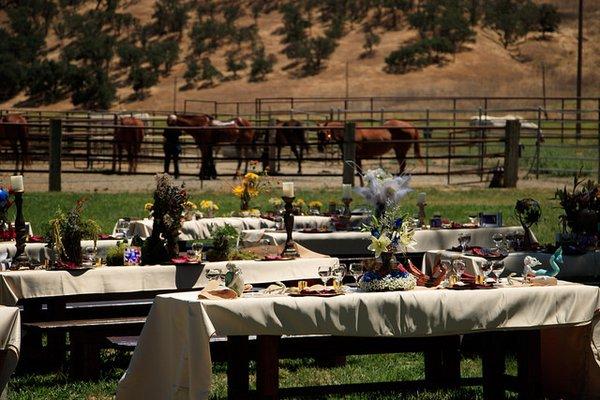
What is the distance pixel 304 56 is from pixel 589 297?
66714 mm

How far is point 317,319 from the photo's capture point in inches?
292

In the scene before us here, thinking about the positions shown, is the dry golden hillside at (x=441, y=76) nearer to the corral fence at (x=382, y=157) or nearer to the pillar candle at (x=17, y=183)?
the corral fence at (x=382, y=157)

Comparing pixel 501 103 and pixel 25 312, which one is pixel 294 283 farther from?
pixel 501 103

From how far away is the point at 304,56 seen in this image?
74.1 m

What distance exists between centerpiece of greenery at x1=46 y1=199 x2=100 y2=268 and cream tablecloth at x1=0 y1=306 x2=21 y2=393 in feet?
6.45

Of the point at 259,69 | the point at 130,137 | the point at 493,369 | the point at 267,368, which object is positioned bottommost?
the point at 493,369

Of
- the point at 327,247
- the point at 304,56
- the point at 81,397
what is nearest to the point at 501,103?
the point at 304,56

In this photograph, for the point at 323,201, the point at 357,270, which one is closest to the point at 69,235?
the point at 357,270

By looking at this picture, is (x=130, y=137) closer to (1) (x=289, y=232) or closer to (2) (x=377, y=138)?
(2) (x=377, y=138)

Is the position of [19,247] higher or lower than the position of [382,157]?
lower

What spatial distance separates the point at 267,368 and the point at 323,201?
14829 millimetres

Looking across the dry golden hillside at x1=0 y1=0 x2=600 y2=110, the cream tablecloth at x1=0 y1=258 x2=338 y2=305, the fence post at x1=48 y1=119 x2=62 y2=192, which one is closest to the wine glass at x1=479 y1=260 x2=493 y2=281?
the cream tablecloth at x1=0 y1=258 x2=338 y2=305

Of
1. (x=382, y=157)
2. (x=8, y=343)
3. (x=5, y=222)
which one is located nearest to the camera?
(x=8, y=343)

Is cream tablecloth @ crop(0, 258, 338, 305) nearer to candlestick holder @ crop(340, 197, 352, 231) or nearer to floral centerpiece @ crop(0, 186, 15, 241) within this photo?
floral centerpiece @ crop(0, 186, 15, 241)
